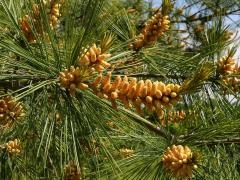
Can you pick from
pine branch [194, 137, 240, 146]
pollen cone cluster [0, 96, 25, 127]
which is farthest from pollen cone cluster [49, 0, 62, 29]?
pine branch [194, 137, 240, 146]

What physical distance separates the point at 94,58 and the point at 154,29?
24.0 inches

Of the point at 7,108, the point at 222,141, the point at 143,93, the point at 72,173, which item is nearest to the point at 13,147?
the point at 72,173

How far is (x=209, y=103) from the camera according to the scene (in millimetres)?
1519

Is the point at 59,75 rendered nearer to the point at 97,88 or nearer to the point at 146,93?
the point at 97,88

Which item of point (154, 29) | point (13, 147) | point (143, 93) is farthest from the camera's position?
point (13, 147)

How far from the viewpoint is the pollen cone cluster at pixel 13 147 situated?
5.03 feet

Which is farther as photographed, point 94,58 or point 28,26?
point 28,26

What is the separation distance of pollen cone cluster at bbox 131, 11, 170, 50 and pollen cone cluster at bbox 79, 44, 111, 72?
0.55m

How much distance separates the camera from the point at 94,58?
85cm

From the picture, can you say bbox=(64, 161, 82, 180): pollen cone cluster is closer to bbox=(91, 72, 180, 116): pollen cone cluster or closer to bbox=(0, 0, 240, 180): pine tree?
bbox=(0, 0, 240, 180): pine tree

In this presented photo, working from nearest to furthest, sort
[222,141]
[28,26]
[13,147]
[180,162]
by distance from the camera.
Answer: [180,162]
[28,26]
[222,141]
[13,147]

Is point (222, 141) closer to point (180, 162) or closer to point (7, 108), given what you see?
point (180, 162)

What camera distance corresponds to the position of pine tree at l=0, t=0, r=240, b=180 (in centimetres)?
86

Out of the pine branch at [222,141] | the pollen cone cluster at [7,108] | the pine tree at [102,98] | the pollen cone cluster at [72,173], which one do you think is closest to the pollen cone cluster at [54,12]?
the pine tree at [102,98]
